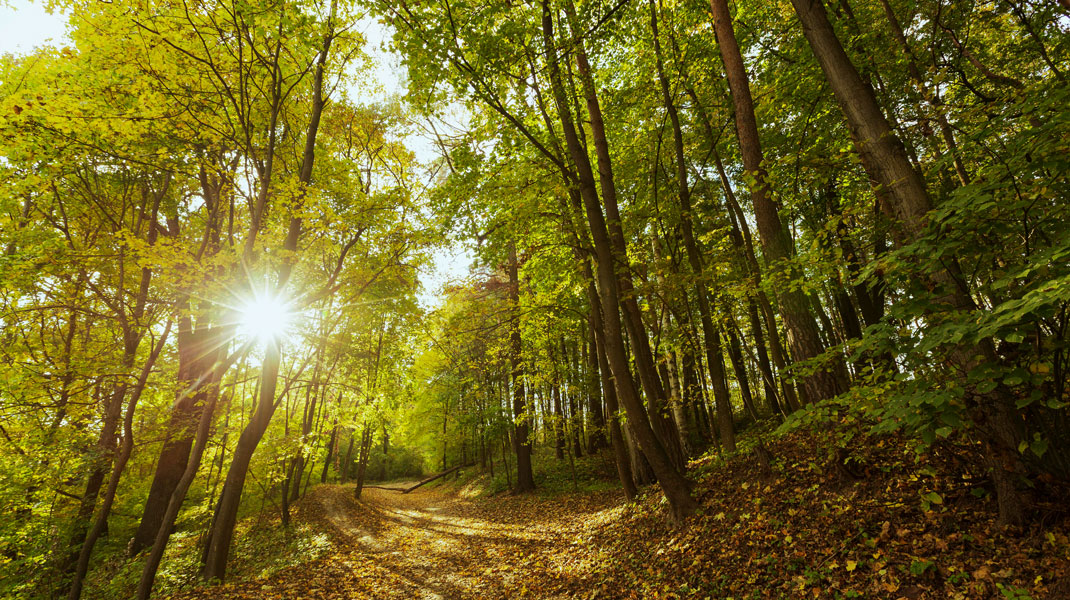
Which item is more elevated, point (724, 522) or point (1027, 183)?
point (1027, 183)

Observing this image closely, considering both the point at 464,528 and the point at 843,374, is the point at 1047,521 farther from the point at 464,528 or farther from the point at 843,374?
the point at 464,528

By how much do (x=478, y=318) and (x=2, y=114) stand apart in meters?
9.39

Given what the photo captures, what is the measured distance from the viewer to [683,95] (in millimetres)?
9664

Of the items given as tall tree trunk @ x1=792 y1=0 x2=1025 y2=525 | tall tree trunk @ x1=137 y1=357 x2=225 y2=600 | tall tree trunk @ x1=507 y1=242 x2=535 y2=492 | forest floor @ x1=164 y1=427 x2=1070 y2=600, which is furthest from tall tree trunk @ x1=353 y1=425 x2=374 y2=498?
tall tree trunk @ x1=792 y1=0 x2=1025 y2=525

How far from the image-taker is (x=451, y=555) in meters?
9.50

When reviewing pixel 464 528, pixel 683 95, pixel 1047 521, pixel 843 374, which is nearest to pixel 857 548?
pixel 1047 521

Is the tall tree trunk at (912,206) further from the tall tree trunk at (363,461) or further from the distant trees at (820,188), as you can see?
the tall tree trunk at (363,461)

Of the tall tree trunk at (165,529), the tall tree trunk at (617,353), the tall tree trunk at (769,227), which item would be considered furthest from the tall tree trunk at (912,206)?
the tall tree trunk at (165,529)

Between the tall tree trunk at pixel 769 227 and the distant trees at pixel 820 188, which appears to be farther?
the tall tree trunk at pixel 769 227

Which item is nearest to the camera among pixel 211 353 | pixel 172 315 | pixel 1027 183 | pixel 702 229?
pixel 1027 183

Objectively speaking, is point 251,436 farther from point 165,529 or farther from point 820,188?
point 820,188

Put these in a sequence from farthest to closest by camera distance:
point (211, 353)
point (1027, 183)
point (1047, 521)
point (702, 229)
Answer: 1. point (702, 229)
2. point (211, 353)
3. point (1047, 521)
4. point (1027, 183)

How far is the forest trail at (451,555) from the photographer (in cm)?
702

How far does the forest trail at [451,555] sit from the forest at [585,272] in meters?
0.13
